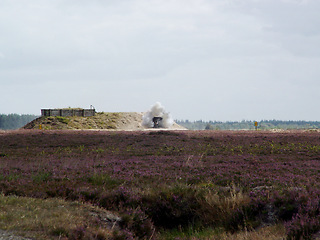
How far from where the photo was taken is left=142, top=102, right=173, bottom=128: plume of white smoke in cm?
6731

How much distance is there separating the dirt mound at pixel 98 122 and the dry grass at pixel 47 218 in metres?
46.4

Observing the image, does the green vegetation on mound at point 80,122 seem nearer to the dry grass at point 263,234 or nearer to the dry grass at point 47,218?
the dry grass at point 47,218

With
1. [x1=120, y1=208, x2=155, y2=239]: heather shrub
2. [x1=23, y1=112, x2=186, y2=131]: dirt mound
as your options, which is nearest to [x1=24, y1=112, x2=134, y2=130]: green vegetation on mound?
[x1=23, y1=112, x2=186, y2=131]: dirt mound

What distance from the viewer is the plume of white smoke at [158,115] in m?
67.3

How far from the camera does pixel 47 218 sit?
7344mm

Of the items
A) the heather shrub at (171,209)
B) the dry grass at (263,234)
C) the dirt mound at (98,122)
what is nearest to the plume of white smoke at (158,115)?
the dirt mound at (98,122)

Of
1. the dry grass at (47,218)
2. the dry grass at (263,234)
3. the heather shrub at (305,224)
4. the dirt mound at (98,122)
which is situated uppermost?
the dirt mound at (98,122)

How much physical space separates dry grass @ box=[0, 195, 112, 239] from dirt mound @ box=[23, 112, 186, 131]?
4638 cm

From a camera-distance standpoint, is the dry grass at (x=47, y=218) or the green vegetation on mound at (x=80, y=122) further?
the green vegetation on mound at (x=80, y=122)

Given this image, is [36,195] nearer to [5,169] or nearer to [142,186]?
[142,186]

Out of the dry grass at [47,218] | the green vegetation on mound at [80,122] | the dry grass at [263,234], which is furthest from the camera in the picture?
the green vegetation on mound at [80,122]

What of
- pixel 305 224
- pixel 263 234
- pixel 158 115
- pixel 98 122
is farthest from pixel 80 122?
pixel 305 224

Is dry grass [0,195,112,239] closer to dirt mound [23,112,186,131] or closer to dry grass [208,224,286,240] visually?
dry grass [208,224,286,240]

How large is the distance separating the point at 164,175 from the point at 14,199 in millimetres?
5185
